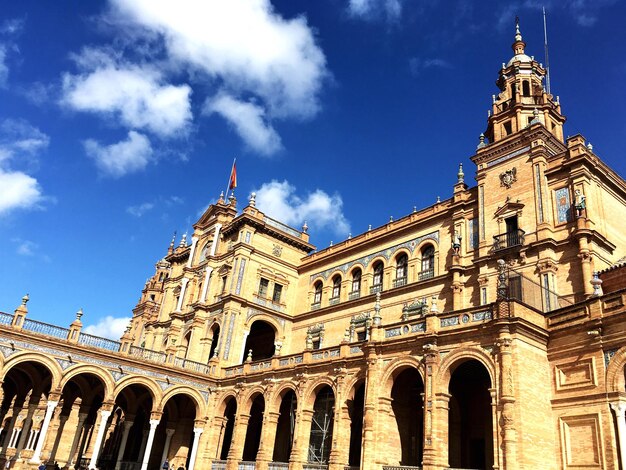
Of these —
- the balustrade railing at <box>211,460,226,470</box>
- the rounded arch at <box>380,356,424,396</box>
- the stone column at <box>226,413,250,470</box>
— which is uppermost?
the rounded arch at <box>380,356,424,396</box>

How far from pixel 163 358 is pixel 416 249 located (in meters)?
16.4

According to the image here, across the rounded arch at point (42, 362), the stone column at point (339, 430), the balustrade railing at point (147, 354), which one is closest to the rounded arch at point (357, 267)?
the stone column at point (339, 430)

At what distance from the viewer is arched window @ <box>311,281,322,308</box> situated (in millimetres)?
37000

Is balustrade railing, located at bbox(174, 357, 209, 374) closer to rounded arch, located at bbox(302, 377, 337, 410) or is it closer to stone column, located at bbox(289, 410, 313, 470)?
stone column, located at bbox(289, 410, 313, 470)

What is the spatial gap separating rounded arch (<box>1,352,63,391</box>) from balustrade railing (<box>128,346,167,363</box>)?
4.24 m

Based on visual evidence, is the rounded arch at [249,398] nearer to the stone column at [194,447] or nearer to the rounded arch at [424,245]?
the stone column at [194,447]

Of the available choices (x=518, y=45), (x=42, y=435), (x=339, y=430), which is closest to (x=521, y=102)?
(x=518, y=45)

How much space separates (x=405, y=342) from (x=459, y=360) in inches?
102

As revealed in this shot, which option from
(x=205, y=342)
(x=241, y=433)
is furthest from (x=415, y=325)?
(x=205, y=342)

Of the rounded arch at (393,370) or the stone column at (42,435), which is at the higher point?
the rounded arch at (393,370)

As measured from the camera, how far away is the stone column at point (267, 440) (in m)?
26.6

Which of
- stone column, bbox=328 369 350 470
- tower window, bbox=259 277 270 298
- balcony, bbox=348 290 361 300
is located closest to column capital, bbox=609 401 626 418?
stone column, bbox=328 369 350 470

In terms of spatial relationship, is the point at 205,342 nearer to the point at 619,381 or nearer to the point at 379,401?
the point at 379,401

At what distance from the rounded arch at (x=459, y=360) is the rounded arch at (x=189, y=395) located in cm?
1755
